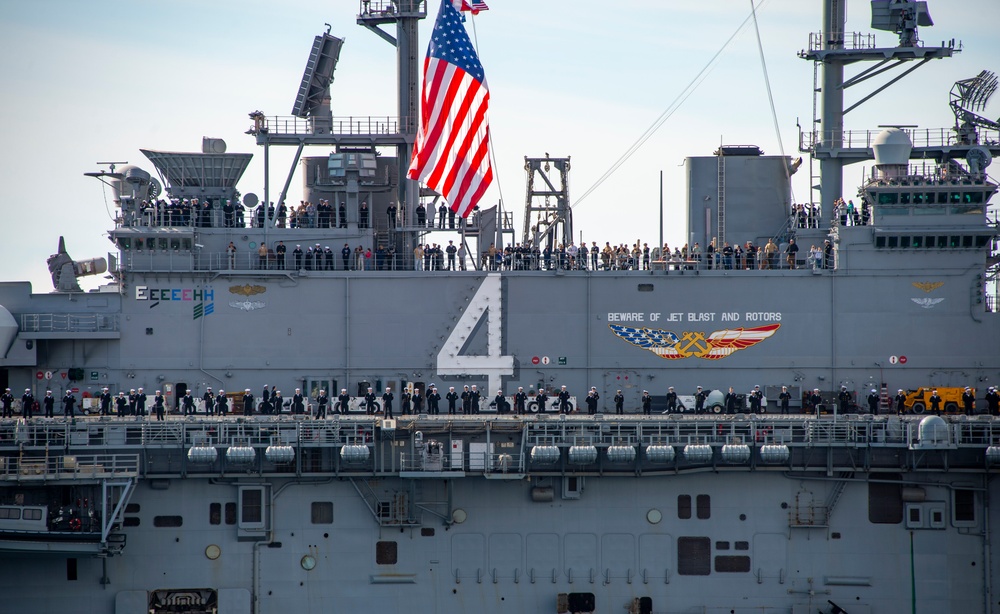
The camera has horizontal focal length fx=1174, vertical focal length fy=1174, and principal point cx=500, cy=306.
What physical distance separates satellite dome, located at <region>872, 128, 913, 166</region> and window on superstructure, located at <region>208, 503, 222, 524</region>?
89.8 ft

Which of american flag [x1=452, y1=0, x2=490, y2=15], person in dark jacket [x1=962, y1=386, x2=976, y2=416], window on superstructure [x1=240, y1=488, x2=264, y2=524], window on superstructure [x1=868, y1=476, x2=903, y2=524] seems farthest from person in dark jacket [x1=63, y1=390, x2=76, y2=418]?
person in dark jacket [x1=962, y1=386, x2=976, y2=416]

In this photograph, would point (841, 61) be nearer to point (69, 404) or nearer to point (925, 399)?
point (925, 399)

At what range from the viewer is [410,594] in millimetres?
39000

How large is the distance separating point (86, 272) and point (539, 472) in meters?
19.3

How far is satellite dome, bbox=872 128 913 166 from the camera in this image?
44.3 meters

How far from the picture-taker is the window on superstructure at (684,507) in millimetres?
39594

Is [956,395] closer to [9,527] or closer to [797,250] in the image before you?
[797,250]

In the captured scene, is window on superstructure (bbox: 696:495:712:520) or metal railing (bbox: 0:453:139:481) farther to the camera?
window on superstructure (bbox: 696:495:712:520)

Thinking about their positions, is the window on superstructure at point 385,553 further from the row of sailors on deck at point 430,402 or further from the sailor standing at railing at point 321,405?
the sailor standing at railing at point 321,405

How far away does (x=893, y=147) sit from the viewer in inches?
1746

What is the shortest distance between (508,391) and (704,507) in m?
8.56

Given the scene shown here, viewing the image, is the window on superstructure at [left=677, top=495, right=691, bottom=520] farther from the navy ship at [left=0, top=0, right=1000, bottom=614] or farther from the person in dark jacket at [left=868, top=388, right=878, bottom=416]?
the person in dark jacket at [left=868, top=388, right=878, bottom=416]

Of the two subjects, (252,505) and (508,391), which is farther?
(508,391)

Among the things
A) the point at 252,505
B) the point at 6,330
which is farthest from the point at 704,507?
the point at 6,330
